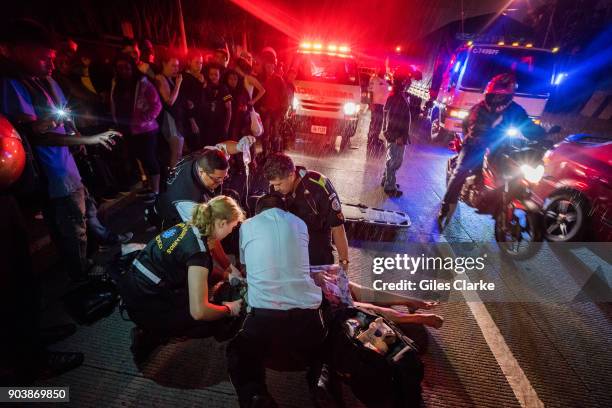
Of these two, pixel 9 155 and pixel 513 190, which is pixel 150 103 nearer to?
pixel 9 155

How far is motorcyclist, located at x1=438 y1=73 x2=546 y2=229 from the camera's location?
4.50m

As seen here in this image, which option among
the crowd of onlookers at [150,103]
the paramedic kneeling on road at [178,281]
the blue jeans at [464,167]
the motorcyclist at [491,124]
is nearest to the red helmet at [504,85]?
the motorcyclist at [491,124]

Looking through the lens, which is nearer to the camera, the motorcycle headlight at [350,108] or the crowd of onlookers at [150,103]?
the crowd of onlookers at [150,103]

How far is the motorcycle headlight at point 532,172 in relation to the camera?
428cm

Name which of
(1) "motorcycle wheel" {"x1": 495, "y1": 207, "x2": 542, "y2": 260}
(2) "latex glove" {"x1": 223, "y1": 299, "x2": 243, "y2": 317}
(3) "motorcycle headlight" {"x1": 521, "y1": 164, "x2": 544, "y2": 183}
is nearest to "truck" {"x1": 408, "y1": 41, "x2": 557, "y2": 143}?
(3) "motorcycle headlight" {"x1": 521, "y1": 164, "x2": 544, "y2": 183}

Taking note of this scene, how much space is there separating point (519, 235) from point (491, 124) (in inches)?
66.7

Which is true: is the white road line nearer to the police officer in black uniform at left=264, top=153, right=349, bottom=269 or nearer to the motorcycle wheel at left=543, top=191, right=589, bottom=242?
the motorcycle wheel at left=543, top=191, right=589, bottom=242

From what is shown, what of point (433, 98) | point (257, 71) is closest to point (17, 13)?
point (257, 71)

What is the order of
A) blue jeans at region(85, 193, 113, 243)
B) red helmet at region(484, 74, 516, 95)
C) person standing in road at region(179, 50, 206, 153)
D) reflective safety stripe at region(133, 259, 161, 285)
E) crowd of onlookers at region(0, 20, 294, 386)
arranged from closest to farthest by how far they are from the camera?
reflective safety stripe at region(133, 259, 161, 285)
crowd of onlookers at region(0, 20, 294, 386)
blue jeans at region(85, 193, 113, 243)
red helmet at region(484, 74, 516, 95)
person standing in road at region(179, 50, 206, 153)

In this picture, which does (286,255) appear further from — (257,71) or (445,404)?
(257,71)

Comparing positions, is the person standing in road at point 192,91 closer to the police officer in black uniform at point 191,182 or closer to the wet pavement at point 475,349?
the wet pavement at point 475,349

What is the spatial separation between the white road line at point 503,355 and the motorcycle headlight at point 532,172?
196cm

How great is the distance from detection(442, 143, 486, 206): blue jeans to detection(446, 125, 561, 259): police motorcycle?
12cm

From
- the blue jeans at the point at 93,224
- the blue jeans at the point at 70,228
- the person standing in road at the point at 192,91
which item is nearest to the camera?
the blue jeans at the point at 70,228
